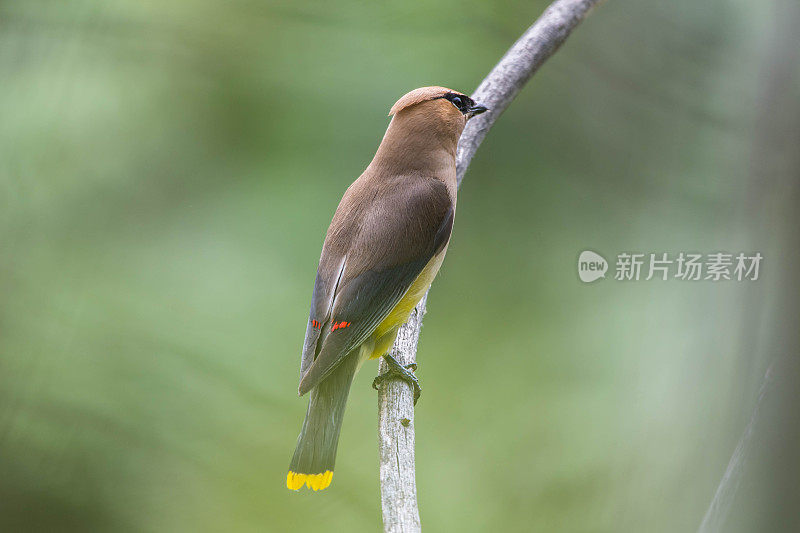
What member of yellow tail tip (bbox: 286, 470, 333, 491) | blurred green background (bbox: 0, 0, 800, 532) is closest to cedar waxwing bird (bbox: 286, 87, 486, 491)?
yellow tail tip (bbox: 286, 470, 333, 491)

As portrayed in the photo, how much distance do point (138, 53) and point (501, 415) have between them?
0.84m

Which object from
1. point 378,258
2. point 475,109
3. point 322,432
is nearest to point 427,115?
point 475,109

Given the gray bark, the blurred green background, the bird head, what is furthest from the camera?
the blurred green background

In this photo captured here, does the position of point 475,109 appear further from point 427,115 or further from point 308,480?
point 308,480

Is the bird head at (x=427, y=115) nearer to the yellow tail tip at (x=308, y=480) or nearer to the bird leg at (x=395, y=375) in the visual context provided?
the bird leg at (x=395, y=375)

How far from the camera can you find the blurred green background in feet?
3.38

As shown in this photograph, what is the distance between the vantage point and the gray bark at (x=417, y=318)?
0.80 m

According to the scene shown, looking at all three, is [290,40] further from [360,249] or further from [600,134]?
[600,134]

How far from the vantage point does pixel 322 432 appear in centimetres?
87

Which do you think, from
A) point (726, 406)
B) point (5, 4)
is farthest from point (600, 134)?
point (5, 4)

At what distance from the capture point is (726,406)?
942 mm

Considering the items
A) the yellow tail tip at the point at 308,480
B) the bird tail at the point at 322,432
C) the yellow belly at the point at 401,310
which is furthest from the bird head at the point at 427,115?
the yellow tail tip at the point at 308,480

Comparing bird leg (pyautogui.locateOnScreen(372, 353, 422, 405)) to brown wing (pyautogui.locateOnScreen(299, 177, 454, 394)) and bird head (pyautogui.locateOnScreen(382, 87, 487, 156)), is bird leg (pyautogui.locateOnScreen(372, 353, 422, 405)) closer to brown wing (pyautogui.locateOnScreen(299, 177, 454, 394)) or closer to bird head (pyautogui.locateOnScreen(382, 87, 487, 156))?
brown wing (pyautogui.locateOnScreen(299, 177, 454, 394))

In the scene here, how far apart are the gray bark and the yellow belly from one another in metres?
0.06
